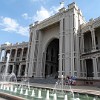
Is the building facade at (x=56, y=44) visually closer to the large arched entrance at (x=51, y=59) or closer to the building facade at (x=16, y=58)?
the large arched entrance at (x=51, y=59)

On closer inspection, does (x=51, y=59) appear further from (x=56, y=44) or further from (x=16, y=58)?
(x=16, y=58)

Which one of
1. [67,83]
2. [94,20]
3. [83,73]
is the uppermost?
[94,20]

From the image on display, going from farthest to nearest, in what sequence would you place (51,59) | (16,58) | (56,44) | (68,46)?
(16,58) → (56,44) → (51,59) → (68,46)

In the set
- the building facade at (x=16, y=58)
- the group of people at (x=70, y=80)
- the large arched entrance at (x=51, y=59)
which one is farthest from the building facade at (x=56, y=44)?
the building facade at (x=16, y=58)

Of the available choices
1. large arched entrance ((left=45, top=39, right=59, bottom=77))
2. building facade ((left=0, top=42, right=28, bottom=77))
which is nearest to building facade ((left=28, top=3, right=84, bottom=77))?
large arched entrance ((left=45, top=39, right=59, bottom=77))

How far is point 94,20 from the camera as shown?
21953 millimetres

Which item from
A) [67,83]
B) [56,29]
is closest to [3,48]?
[56,29]

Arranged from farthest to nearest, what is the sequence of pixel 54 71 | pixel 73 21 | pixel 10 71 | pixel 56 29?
pixel 10 71 → pixel 54 71 → pixel 56 29 → pixel 73 21

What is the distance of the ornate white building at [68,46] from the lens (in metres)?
21.8

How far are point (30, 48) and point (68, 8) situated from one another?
12.3 meters

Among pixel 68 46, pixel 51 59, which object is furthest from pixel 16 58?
pixel 68 46

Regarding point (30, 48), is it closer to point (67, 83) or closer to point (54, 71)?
point (54, 71)

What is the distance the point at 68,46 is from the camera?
2383cm

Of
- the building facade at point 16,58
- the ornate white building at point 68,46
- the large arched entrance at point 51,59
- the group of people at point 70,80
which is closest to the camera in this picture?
the group of people at point 70,80
